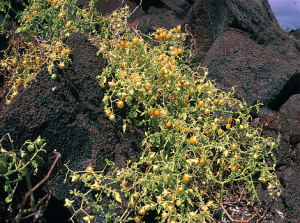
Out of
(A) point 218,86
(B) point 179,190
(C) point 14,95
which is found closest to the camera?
(B) point 179,190

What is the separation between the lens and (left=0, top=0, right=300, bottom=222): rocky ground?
65.7 inches

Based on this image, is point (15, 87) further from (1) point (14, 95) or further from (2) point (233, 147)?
(2) point (233, 147)

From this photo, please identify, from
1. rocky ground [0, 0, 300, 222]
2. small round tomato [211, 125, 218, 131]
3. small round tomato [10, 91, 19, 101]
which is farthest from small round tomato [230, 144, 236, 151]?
small round tomato [10, 91, 19, 101]

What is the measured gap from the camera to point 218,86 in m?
2.41

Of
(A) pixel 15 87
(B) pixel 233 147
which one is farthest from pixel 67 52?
(B) pixel 233 147

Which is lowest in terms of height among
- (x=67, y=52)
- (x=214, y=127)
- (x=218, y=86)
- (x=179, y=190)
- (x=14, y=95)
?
(x=14, y=95)

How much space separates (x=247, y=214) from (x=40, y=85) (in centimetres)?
216

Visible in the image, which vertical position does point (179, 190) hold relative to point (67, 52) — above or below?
below

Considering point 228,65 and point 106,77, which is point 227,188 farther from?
point 106,77

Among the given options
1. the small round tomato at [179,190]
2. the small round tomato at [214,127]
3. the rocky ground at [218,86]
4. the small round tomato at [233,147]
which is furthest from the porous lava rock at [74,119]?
the small round tomato at [233,147]

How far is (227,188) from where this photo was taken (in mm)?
2023

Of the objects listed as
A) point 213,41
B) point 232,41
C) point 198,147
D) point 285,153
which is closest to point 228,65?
point 232,41

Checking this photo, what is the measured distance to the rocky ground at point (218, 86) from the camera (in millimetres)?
1668

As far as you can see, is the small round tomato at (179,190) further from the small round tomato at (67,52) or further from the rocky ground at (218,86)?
the small round tomato at (67,52)
